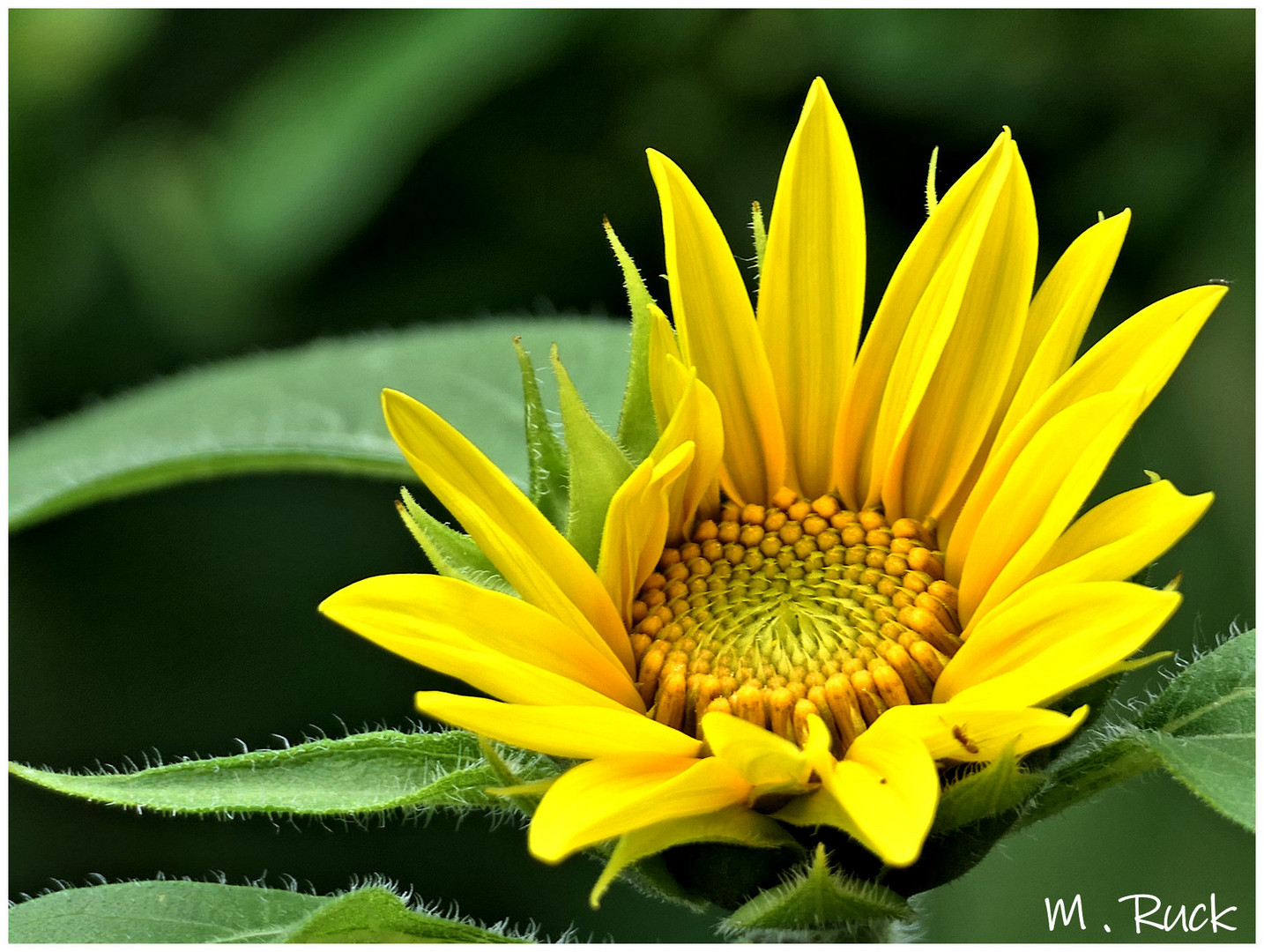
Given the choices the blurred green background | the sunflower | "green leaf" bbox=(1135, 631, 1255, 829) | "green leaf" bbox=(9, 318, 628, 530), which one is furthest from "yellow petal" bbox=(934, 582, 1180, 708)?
the blurred green background

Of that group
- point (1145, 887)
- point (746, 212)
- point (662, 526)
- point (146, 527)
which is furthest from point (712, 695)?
point (146, 527)

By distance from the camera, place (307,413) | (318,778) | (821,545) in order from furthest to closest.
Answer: (307,413), (821,545), (318,778)

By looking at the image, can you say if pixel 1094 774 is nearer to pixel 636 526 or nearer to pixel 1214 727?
pixel 1214 727

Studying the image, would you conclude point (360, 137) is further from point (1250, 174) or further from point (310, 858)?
point (1250, 174)

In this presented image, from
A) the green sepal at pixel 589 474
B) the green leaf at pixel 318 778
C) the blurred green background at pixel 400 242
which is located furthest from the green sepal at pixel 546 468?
the blurred green background at pixel 400 242

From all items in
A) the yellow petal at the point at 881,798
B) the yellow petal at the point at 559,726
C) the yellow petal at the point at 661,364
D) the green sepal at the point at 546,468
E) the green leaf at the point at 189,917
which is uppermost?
the yellow petal at the point at 661,364

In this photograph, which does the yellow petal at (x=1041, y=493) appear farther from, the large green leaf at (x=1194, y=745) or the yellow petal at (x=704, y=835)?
the yellow petal at (x=704, y=835)

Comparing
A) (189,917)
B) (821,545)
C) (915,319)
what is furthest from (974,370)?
(189,917)
